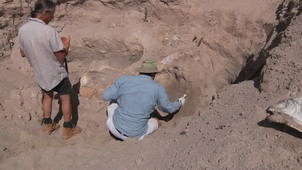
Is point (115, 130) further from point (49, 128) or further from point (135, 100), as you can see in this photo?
point (49, 128)

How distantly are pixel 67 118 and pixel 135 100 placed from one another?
38.9 inches

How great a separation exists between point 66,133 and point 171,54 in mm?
2030

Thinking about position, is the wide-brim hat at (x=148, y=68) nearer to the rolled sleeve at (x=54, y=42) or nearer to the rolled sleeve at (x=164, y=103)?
the rolled sleeve at (x=164, y=103)

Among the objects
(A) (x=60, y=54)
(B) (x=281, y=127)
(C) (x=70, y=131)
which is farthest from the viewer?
(C) (x=70, y=131)

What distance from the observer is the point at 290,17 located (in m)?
3.75

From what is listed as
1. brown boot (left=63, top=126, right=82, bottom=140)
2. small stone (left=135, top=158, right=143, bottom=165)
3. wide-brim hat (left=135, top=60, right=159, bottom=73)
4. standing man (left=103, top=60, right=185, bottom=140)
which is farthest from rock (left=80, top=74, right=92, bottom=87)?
small stone (left=135, top=158, right=143, bottom=165)

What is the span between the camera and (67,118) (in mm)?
3404

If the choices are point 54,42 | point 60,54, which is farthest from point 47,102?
point 54,42

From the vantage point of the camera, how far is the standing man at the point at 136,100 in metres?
2.96

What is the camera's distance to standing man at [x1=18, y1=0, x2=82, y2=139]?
2832 mm

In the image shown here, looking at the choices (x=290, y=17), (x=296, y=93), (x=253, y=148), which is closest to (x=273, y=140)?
(x=253, y=148)

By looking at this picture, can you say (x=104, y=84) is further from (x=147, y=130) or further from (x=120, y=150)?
(x=120, y=150)

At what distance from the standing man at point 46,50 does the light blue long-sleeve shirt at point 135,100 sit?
569 mm

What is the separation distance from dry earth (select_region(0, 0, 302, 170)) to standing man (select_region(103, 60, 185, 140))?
0.20 meters
